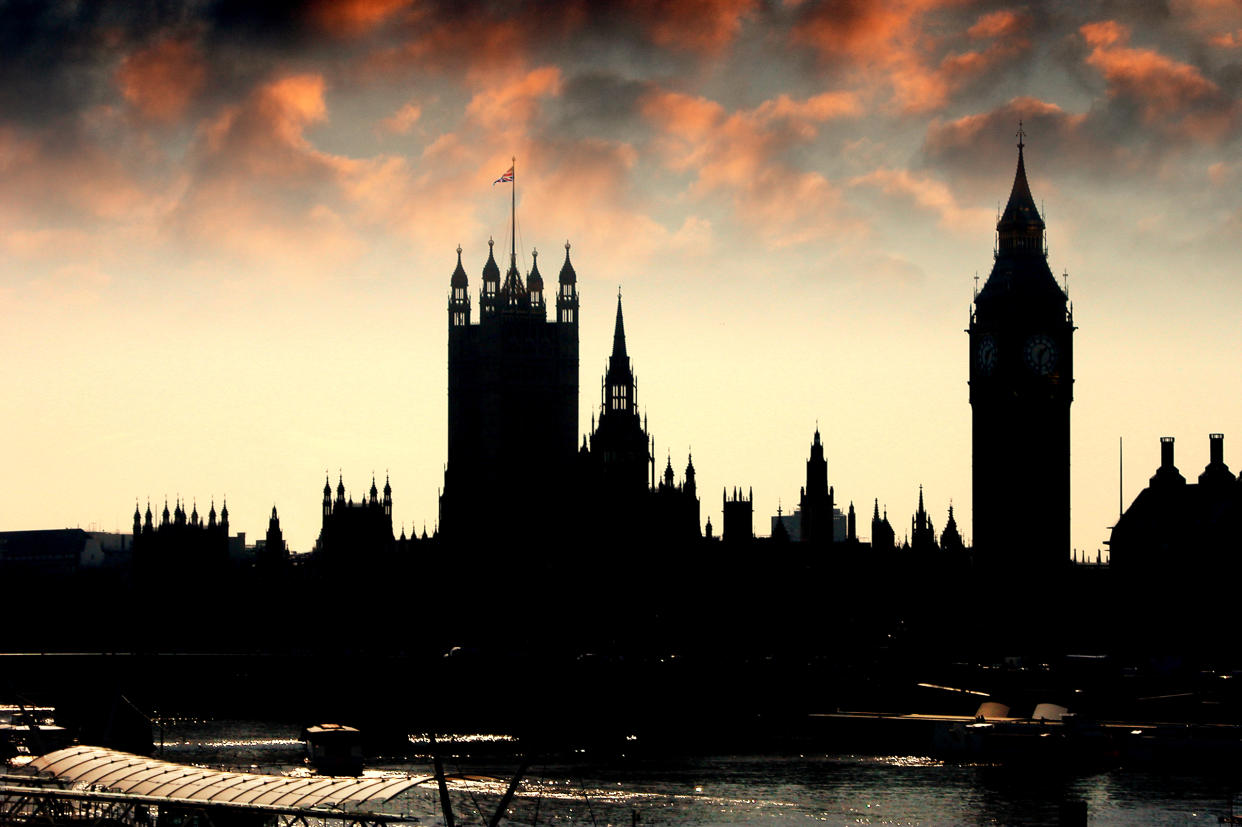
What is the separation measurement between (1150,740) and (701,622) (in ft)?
235

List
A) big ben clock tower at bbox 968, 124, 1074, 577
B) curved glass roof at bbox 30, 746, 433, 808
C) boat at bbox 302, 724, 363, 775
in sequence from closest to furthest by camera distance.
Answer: curved glass roof at bbox 30, 746, 433, 808
boat at bbox 302, 724, 363, 775
big ben clock tower at bbox 968, 124, 1074, 577

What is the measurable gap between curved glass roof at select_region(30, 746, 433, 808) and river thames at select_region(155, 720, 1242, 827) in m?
22.2

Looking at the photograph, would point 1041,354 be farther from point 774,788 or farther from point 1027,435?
point 774,788

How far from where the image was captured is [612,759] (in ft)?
422

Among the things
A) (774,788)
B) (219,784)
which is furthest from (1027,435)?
(219,784)

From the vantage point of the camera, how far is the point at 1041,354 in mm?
199000

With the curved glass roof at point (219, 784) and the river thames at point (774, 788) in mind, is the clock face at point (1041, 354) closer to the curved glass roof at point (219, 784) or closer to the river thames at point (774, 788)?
the river thames at point (774, 788)

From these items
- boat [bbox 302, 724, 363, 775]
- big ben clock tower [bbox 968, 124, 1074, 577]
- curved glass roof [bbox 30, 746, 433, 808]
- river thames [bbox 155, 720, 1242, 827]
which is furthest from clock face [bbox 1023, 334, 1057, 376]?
curved glass roof [bbox 30, 746, 433, 808]

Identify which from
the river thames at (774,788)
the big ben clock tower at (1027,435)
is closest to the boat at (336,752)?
the river thames at (774,788)

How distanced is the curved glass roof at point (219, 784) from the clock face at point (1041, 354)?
135551 mm

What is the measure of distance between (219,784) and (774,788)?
164 ft

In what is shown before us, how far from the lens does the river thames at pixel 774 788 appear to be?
100812 millimetres

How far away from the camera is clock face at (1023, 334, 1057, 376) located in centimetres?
19850

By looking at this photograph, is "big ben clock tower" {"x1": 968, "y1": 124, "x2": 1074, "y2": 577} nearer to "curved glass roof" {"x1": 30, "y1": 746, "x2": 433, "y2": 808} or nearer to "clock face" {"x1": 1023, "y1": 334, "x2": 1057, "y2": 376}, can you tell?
"clock face" {"x1": 1023, "y1": 334, "x2": 1057, "y2": 376}
